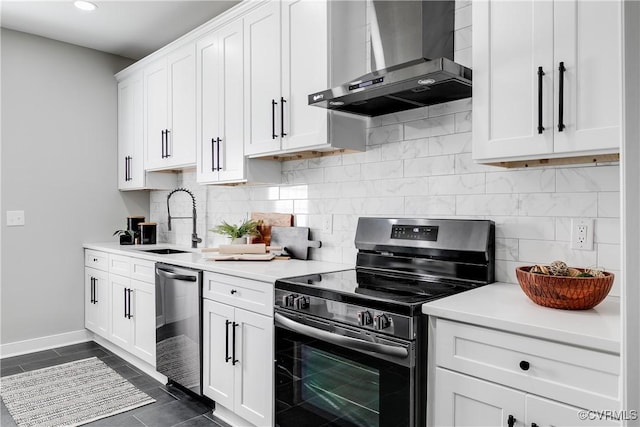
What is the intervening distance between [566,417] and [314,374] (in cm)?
101

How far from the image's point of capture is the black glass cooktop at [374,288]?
5.36ft

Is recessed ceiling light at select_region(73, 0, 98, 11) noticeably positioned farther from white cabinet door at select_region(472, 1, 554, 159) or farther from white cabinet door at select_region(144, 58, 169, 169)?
white cabinet door at select_region(472, 1, 554, 159)

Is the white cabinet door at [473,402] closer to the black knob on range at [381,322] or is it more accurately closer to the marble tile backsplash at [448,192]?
the black knob on range at [381,322]

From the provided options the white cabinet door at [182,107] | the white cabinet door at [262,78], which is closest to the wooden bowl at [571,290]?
the white cabinet door at [262,78]

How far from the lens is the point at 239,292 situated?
2355 mm

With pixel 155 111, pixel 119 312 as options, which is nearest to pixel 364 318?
pixel 119 312

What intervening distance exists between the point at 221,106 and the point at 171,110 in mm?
752

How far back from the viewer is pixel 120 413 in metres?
2.65

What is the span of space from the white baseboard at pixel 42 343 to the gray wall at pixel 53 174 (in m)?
0.04

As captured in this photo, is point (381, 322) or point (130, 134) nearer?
point (381, 322)

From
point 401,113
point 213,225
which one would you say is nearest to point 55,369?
point 213,225

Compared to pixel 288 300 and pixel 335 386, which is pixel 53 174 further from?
pixel 335 386

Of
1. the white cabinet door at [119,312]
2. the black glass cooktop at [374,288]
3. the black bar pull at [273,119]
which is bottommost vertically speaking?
the white cabinet door at [119,312]

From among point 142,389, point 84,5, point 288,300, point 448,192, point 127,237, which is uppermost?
point 84,5
